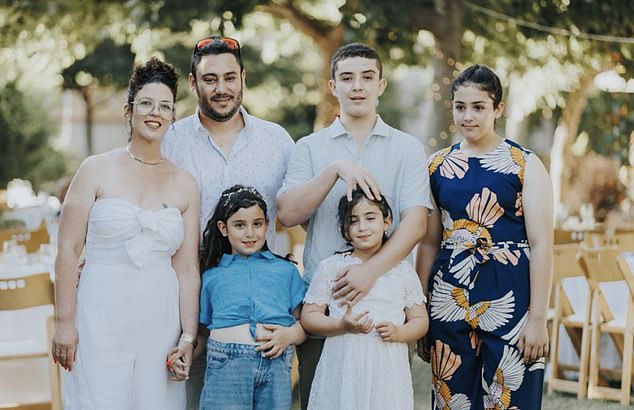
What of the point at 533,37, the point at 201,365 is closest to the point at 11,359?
the point at 201,365

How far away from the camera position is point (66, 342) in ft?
11.7

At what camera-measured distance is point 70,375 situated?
3631 mm

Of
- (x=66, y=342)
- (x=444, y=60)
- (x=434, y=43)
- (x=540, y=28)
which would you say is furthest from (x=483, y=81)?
(x=434, y=43)

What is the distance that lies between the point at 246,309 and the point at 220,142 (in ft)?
2.46

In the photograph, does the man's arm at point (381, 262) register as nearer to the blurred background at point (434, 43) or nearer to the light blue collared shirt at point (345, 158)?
the light blue collared shirt at point (345, 158)

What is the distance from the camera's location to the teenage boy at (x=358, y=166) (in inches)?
145

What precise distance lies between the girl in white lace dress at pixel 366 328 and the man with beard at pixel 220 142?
1.50 feet

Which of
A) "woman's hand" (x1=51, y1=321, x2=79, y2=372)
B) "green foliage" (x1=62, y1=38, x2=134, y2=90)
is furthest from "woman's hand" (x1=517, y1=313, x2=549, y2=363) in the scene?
"green foliage" (x1=62, y1=38, x2=134, y2=90)

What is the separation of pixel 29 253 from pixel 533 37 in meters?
5.89

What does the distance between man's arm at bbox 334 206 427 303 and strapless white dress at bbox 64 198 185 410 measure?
2.20ft

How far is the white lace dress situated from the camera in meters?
3.64

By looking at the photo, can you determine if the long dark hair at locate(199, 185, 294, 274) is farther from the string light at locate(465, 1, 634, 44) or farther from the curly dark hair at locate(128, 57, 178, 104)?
the string light at locate(465, 1, 634, 44)

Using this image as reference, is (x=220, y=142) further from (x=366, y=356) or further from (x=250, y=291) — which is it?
(x=366, y=356)

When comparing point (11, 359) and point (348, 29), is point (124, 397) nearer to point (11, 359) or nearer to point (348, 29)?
point (11, 359)
